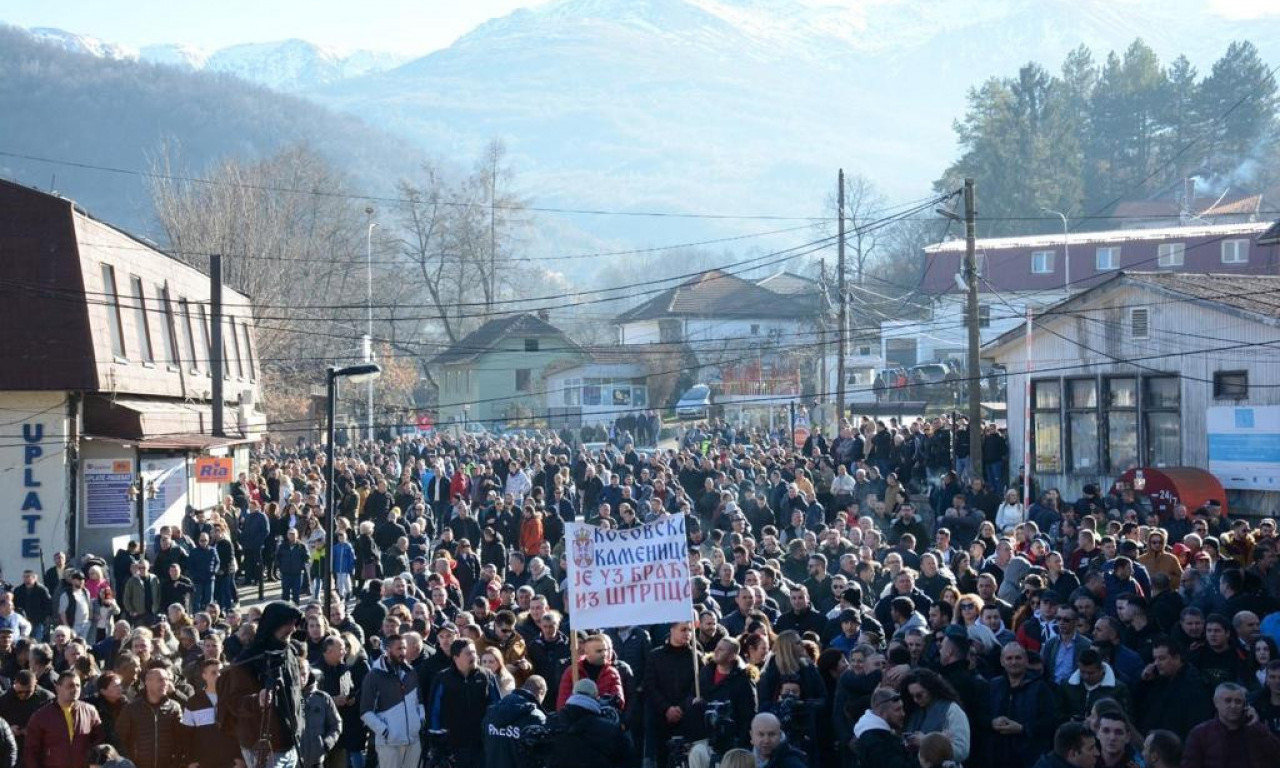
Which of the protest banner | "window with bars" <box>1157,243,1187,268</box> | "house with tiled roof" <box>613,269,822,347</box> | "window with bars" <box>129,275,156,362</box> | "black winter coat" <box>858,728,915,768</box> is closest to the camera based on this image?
"black winter coat" <box>858,728,915,768</box>

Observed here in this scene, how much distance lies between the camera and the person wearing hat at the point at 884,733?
338 inches

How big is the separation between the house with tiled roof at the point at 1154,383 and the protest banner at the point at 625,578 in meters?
14.8

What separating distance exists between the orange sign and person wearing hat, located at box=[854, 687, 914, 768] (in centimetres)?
2005

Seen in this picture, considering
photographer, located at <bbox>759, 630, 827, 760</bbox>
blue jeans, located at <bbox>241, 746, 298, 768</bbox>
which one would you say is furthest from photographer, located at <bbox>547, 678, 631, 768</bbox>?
blue jeans, located at <bbox>241, 746, 298, 768</bbox>

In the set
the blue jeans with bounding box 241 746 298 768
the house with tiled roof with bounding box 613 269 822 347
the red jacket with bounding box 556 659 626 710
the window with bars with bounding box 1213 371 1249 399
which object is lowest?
the blue jeans with bounding box 241 746 298 768

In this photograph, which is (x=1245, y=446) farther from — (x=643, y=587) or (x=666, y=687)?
(x=666, y=687)

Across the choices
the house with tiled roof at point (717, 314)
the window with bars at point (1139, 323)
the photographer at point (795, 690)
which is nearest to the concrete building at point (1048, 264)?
the house with tiled roof at point (717, 314)

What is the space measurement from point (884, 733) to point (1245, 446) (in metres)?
19.2

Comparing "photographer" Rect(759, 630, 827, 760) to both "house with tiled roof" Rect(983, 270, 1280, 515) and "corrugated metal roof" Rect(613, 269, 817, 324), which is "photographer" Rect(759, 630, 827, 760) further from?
"corrugated metal roof" Rect(613, 269, 817, 324)

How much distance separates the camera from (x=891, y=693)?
912 centimetres

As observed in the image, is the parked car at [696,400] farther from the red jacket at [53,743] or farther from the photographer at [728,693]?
the red jacket at [53,743]

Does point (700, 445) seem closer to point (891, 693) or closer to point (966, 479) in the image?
point (966, 479)

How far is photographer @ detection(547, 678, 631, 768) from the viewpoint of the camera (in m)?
9.50

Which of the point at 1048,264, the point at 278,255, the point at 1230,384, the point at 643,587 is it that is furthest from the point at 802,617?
the point at 1048,264
